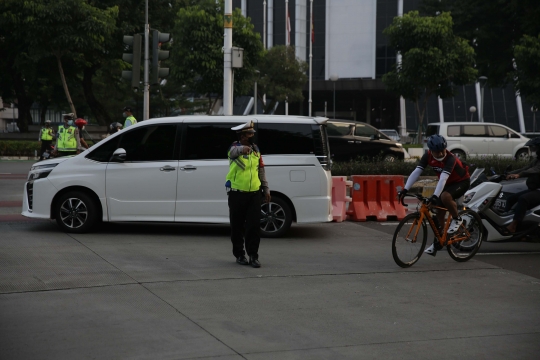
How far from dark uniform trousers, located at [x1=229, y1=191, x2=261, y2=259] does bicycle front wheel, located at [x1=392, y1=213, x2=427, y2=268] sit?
1.66m

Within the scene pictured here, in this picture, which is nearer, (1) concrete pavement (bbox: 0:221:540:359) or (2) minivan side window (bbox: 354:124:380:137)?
(1) concrete pavement (bbox: 0:221:540:359)

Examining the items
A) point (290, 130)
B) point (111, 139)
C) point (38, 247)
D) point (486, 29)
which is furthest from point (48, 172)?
point (486, 29)

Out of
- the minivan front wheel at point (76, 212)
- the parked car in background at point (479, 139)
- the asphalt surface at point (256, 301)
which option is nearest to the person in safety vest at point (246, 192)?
the asphalt surface at point (256, 301)

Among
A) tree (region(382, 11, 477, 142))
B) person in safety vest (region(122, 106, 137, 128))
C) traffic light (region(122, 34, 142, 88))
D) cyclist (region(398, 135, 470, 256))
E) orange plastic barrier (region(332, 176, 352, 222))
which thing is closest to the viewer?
cyclist (region(398, 135, 470, 256))

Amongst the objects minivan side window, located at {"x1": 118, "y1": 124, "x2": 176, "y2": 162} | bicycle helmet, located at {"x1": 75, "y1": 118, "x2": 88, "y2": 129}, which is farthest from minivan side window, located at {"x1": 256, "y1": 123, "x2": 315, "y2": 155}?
bicycle helmet, located at {"x1": 75, "y1": 118, "x2": 88, "y2": 129}

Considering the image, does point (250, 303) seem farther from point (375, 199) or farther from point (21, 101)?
point (21, 101)

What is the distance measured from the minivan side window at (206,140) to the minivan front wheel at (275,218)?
39.2 inches

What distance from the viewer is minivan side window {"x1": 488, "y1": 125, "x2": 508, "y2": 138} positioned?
100 feet

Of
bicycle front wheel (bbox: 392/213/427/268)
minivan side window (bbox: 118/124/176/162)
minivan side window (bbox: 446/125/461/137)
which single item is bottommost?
bicycle front wheel (bbox: 392/213/427/268)

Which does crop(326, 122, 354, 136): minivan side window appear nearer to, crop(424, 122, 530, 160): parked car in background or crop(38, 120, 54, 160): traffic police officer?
crop(424, 122, 530, 160): parked car in background

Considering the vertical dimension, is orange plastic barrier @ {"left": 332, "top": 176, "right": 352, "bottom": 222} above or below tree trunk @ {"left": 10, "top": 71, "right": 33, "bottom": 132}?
below

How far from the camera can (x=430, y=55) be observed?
40.8m

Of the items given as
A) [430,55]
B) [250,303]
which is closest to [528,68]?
[430,55]

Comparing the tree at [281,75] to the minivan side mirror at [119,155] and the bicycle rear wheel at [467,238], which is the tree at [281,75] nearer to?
the minivan side mirror at [119,155]
